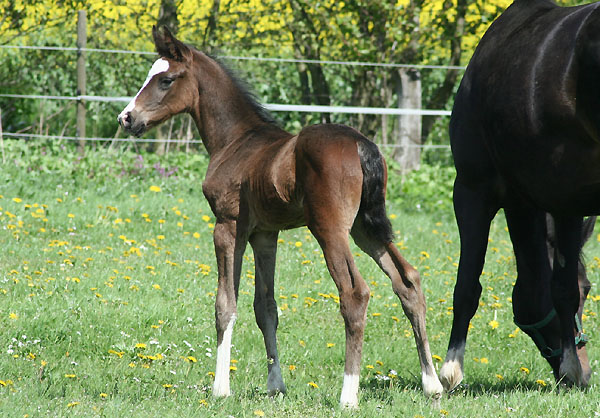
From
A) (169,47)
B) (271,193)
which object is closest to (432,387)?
(271,193)

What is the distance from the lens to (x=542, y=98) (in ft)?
11.9

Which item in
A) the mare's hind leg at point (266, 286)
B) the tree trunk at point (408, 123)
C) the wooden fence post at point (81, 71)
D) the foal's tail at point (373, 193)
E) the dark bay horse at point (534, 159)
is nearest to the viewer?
the dark bay horse at point (534, 159)

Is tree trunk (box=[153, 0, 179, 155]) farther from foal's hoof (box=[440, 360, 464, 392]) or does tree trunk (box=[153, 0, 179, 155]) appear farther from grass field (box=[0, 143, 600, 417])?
foal's hoof (box=[440, 360, 464, 392])

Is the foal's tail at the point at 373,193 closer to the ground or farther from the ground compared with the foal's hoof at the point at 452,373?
farther from the ground

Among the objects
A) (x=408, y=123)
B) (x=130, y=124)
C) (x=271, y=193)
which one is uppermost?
(x=130, y=124)

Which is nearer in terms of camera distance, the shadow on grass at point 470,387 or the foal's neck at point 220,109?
the shadow on grass at point 470,387

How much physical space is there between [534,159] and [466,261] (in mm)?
752

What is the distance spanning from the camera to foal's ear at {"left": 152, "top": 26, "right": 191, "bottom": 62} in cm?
505

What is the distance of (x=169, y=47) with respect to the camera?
5.09m

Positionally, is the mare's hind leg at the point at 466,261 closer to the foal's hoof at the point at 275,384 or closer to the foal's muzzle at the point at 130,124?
the foal's hoof at the point at 275,384

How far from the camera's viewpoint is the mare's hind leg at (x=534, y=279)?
4.55 m

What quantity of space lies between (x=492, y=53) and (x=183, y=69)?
1979 mm

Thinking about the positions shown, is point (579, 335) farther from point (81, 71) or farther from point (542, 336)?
point (81, 71)

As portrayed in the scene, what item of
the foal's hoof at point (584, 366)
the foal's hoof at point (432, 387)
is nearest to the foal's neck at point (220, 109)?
the foal's hoof at point (432, 387)
